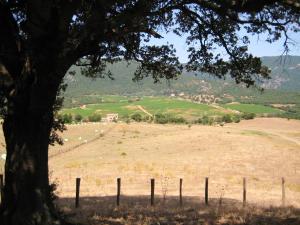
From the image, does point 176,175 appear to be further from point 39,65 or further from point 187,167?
point 39,65

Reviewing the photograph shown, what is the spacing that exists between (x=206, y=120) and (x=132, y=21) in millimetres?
146841

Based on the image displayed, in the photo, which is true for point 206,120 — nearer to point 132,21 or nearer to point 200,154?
point 200,154

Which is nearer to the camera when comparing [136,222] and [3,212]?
[3,212]

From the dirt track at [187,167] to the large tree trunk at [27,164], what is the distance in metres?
14.8

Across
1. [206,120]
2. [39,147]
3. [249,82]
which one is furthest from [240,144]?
[206,120]

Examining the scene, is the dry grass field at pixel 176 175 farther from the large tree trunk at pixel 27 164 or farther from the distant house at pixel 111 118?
the distant house at pixel 111 118

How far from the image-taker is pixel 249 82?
13078 mm

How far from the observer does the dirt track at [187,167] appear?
30.2 m

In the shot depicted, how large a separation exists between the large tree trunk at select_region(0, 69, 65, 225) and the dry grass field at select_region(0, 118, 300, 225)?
8.23 ft

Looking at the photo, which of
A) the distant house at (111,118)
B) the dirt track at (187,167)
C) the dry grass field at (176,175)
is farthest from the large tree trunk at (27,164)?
the distant house at (111,118)

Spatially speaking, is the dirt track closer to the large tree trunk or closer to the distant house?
the large tree trunk

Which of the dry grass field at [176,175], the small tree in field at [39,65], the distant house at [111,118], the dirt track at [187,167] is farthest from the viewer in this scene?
the distant house at [111,118]

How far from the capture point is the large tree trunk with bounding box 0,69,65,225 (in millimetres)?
9289

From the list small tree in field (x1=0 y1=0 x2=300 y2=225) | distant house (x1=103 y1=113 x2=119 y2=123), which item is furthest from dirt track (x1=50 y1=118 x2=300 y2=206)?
distant house (x1=103 y1=113 x2=119 y2=123)
